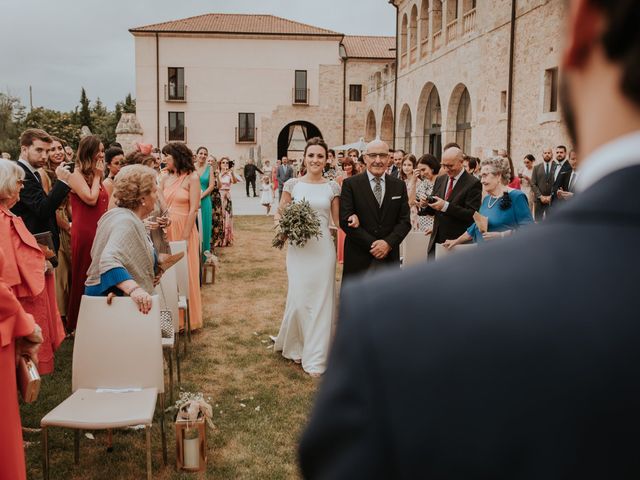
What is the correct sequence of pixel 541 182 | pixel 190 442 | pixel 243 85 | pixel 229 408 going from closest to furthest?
pixel 190 442 → pixel 229 408 → pixel 541 182 → pixel 243 85

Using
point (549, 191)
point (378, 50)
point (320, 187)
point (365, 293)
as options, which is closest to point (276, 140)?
point (378, 50)

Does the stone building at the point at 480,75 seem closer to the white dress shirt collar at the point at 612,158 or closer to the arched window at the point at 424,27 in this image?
the arched window at the point at 424,27

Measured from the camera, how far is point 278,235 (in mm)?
6035

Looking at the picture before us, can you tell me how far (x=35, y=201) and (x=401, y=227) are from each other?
3.44 metres

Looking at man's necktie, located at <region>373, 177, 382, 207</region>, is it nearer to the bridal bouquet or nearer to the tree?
the bridal bouquet

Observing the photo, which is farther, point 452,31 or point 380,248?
point 452,31

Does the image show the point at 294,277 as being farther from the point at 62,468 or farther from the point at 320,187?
the point at 62,468

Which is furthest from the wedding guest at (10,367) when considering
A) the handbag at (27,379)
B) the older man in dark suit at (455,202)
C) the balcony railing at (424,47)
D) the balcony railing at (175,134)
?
the balcony railing at (175,134)

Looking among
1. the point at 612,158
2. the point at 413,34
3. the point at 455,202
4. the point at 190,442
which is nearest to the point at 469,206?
the point at 455,202

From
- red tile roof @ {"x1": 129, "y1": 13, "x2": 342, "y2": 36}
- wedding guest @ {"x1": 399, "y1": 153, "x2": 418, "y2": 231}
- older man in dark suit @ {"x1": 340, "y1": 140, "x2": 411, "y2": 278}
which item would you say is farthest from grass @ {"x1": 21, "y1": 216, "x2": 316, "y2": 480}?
red tile roof @ {"x1": 129, "y1": 13, "x2": 342, "y2": 36}

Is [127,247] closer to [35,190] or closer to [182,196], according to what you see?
[35,190]

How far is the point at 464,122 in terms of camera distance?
2136cm

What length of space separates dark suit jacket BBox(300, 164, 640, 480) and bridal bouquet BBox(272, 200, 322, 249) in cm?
516

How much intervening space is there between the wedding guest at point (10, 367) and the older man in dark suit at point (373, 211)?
331cm
